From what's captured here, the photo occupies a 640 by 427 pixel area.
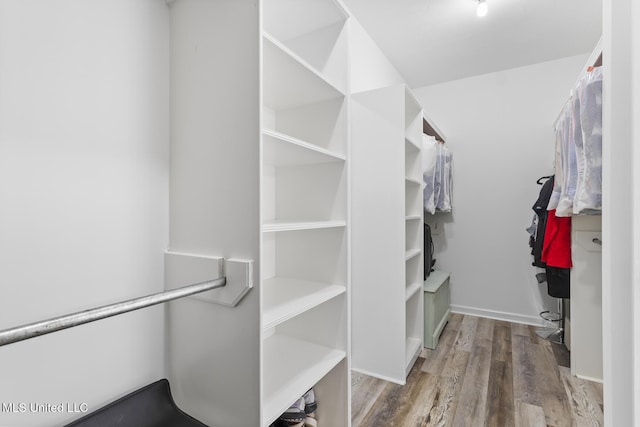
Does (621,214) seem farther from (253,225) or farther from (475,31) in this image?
(475,31)

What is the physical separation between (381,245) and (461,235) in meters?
1.70

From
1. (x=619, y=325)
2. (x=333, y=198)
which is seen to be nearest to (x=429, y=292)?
(x=333, y=198)

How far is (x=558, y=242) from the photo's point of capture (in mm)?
2092

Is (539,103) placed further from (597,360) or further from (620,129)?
(620,129)

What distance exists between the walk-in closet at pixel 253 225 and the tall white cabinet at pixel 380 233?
1 centimetres

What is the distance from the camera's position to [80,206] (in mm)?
898

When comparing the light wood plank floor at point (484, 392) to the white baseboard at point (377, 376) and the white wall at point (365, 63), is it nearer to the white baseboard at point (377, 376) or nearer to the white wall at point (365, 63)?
the white baseboard at point (377, 376)

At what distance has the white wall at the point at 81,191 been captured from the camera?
78 centimetres

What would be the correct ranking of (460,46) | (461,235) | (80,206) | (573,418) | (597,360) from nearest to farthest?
(80,206) < (573,418) < (597,360) < (460,46) < (461,235)

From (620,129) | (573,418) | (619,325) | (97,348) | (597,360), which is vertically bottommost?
(573,418)

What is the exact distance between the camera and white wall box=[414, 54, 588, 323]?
290cm

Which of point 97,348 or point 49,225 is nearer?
point 49,225

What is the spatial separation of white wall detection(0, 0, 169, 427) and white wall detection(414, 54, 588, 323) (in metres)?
2.99

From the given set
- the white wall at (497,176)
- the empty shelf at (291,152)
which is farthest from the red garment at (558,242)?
the empty shelf at (291,152)
